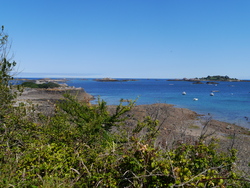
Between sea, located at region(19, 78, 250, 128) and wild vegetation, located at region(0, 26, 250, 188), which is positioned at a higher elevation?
wild vegetation, located at region(0, 26, 250, 188)

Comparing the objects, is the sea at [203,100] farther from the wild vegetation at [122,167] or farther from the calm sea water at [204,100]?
the wild vegetation at [122,167]

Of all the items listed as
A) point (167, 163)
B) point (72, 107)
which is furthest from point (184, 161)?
point (72, 107)

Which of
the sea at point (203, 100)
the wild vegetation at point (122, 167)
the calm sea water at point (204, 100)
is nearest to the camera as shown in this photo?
the wild vegetation at point (122, 167)

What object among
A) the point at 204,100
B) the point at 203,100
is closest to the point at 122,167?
the point at 203,100

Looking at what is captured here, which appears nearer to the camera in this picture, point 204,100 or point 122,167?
point 122,167

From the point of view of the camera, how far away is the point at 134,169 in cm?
321

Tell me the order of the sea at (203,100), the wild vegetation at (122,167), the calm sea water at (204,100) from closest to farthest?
the wild vegetation at (122,167) → the sea at (203,100) → the calm sea water at (204,100)

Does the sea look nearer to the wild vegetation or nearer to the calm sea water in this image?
the calm sea water

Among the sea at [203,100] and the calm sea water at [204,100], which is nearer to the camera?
the sea at [203,100]

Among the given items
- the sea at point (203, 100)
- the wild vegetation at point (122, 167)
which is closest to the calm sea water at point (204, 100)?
the sea at point (203, 100)

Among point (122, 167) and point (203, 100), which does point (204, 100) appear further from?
point (122, 167)

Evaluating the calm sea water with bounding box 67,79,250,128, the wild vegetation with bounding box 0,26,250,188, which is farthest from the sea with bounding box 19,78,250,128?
the wild vegetation with bounding box 0,26,250,188

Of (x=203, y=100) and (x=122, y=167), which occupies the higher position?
(x=122, y=167)

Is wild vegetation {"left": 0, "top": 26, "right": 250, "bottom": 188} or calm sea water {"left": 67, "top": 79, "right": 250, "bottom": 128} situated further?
calm sea water {"left": 67, "top": 79, "right": 250, "bottom": 128}
